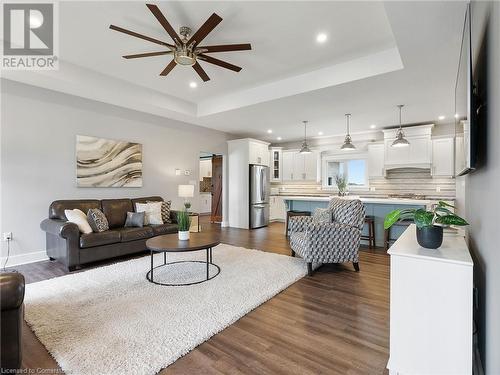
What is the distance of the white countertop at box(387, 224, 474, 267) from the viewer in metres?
1.44

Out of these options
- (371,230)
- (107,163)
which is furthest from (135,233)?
(371,230)

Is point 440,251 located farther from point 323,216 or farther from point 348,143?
point 348,143

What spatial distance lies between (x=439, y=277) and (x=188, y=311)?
6.59 feet

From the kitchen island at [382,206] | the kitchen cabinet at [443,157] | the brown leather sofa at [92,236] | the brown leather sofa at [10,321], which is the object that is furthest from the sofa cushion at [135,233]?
the kitchen cabinet at [443,157]

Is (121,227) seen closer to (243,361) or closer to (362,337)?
(243,361)

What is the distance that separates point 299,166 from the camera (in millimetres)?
8164

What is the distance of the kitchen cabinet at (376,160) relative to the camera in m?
6.57

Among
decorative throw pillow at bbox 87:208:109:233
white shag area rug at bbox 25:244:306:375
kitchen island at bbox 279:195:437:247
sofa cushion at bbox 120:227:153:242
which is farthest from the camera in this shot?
kitchen island at bbox 279:195:437:247

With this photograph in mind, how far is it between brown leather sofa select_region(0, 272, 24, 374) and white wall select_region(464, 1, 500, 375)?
250 cm

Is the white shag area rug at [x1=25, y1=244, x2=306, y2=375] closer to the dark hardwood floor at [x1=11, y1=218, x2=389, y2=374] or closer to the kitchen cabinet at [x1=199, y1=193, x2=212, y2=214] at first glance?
the dark hardwood floor at [x1=11, y1=218, x2=389, y2=374]

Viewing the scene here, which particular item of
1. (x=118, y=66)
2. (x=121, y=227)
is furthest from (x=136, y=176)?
(x=118, y=66)

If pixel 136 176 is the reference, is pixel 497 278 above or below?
below

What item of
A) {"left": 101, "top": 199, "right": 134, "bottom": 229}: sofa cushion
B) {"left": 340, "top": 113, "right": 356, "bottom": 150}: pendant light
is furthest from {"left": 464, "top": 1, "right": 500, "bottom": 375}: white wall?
{"left": 101, "top": 199, "right": 134, "bottom": 229}: sofa cushion

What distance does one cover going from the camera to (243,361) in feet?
5.77
